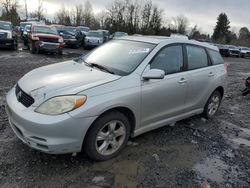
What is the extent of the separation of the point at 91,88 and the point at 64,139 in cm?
73

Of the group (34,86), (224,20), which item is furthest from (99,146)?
(224,20)

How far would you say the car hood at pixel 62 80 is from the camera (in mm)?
3656

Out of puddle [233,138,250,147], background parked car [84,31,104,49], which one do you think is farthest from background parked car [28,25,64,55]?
puddle [233,138,250,147]

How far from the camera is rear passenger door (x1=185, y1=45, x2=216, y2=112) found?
5238 millimetres

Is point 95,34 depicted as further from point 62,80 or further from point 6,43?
point 62,80

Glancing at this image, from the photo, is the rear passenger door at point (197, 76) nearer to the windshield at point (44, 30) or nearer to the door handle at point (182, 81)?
the door handle at point (182, 81)

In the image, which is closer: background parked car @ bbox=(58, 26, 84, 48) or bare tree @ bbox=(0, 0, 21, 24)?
background parked car @ bbox=(58, 26, 84, 48)

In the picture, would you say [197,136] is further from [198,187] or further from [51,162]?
[51,162]

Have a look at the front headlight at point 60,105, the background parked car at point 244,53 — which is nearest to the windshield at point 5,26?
the front headlight at point 60,105

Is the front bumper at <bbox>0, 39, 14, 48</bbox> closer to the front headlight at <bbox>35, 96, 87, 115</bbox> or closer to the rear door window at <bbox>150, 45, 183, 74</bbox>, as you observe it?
the rear door window at <bbox>150, 45, 183, 74</bbox>

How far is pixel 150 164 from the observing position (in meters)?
4.06

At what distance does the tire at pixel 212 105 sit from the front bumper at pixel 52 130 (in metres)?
3.30

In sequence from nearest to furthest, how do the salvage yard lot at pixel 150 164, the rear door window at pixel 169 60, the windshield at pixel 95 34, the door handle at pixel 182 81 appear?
the salvage yard lot at pixel 150 164, the rear door window at pixel 169 60, the door handle at pixel 182 81, the windshield at pixel 95 34

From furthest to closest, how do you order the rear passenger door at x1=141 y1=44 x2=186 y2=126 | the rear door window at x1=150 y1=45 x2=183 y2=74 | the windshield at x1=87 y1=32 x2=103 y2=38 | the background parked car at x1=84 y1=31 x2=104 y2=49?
1. the windshield at x1=87 y1=32 x2=103 y2=38
2. the background parked car at x1=84 y1=31 x2=104 y2=49
3. the rear door window at x1=150 y1=45 x2=183 y2=74
4. the rear passenger door at x1=141 y1=44 x2=186 y2=126
